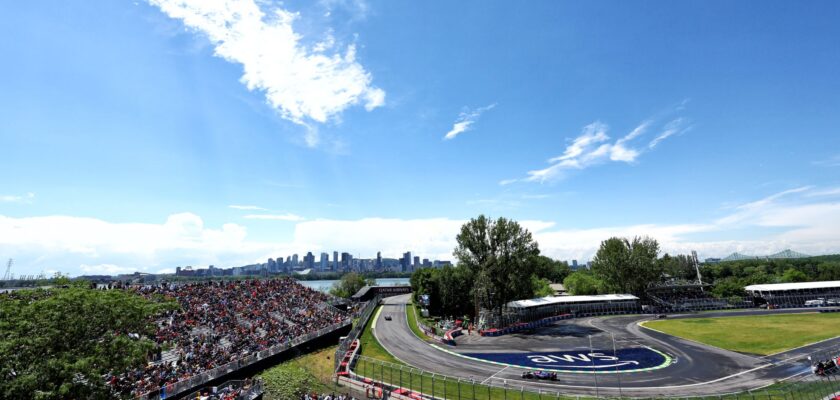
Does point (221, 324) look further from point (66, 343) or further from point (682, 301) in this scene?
point (682, 301)

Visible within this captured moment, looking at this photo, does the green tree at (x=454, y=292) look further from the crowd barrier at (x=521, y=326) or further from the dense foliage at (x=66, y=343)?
the dense foliage at (x=66, y=343)

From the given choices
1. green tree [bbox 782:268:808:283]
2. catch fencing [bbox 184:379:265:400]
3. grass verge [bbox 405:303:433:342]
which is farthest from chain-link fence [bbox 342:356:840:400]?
green tree [bbox 782:268:808:283]

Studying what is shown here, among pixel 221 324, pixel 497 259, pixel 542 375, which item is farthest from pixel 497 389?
pixel 497 259

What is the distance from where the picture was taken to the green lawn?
4966cm

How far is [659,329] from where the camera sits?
64062mm

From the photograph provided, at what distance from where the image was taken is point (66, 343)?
67.1 feet

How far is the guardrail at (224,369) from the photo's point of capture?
28.5 meters

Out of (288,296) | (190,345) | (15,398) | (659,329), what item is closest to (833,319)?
(659,329)

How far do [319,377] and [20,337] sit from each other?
24.2 m

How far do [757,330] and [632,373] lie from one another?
37657 millimetres

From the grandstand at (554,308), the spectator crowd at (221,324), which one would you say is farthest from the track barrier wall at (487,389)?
the grandstand at (554,308)

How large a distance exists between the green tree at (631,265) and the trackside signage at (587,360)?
54.3 metres

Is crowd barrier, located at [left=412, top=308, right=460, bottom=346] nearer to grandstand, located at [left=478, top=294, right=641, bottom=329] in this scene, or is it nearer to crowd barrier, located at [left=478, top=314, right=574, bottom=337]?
crowd barrier, located at [left=478, top=314, right=574, bottom=337]

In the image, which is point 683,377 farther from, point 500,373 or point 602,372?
point 500,373
